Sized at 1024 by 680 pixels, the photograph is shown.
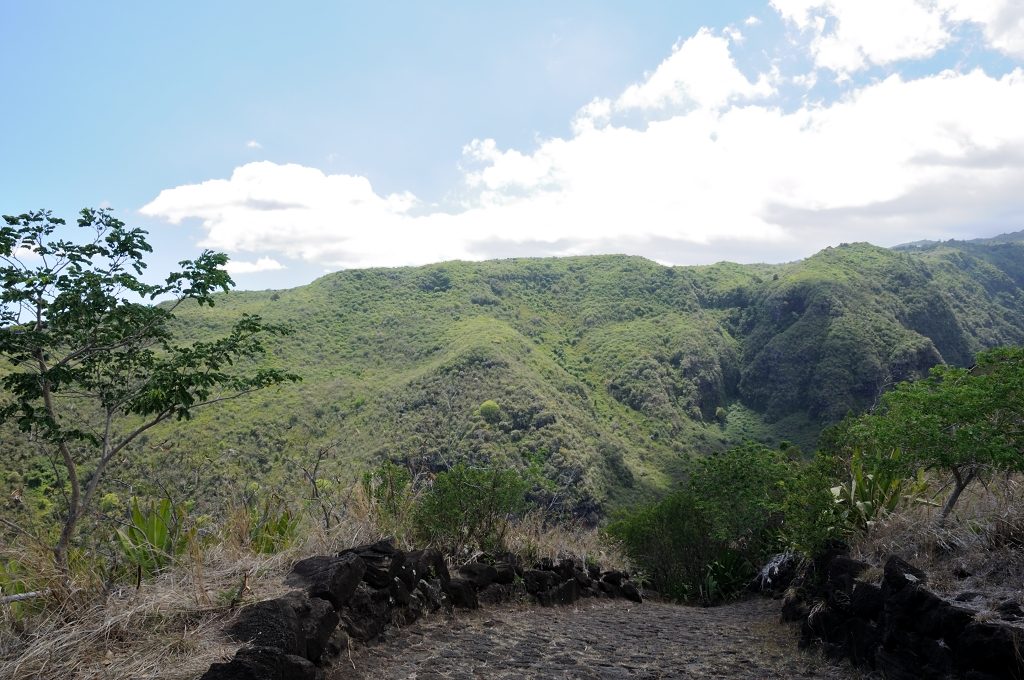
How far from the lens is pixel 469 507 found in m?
9.01

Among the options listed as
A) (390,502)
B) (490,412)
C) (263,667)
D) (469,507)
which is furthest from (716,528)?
(490,412)

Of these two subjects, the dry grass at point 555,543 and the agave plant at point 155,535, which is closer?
the agave plant at point 155,535

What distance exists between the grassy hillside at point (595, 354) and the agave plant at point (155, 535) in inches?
1008

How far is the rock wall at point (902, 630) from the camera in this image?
4152 mm

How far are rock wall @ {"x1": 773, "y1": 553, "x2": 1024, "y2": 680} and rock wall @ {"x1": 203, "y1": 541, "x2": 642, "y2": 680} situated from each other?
336cm

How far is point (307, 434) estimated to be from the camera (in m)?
48.4

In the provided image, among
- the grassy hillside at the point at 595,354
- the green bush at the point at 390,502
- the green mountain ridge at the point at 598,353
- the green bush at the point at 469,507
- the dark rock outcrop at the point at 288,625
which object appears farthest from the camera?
the green mountain ridge at the point at 598,353

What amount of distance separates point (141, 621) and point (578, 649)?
3.73 meters

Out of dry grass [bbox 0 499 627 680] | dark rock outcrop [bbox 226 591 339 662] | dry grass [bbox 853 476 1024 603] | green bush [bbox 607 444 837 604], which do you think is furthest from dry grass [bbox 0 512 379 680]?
green bush [bbox 607 444 837 604]

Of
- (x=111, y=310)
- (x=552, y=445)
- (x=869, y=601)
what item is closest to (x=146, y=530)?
(x=111, y=310)

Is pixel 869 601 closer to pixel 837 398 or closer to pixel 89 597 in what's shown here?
pixel 89 597

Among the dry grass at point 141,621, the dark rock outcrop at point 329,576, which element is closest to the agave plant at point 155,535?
the dry grass at point 141,621

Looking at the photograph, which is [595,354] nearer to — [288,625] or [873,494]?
[873,494]

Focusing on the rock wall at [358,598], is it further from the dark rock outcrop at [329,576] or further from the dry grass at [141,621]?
the dry grass at [141,621]
